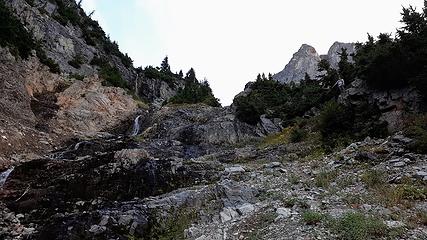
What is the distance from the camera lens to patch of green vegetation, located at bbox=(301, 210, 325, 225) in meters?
12.0

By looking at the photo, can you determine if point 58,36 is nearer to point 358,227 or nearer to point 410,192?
point 410,192

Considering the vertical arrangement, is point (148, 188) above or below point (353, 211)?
above

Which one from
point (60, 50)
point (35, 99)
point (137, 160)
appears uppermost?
point (60, 50)

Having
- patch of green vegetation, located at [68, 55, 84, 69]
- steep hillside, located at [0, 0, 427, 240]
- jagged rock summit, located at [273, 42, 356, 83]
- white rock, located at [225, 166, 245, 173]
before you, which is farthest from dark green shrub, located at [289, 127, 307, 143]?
jagged rock summit, located at [273, 42, 356, 83]

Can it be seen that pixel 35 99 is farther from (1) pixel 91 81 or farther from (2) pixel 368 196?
(2) pixel 368 196

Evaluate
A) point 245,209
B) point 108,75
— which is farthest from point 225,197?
point 108,75

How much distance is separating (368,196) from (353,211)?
5.25ft

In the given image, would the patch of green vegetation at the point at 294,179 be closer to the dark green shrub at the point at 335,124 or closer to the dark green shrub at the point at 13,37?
the dark green shrub at the point at 335,124

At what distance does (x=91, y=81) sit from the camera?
45.2 metres

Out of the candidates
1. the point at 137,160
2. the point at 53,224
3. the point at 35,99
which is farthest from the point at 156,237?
the point at 35,99

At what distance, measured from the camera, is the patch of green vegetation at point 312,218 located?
471 inches

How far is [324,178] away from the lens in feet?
54.3

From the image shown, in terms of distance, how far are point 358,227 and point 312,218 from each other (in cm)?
139

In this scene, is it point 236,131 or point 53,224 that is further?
point 236,131
